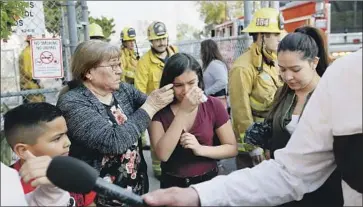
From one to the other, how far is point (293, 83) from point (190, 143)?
740 mm

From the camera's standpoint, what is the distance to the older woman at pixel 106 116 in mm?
2418

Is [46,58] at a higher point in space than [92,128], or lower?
higher

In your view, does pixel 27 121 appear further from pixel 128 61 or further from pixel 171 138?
pixel 128 61

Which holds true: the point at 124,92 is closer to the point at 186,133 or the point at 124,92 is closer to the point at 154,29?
the point at 186,133

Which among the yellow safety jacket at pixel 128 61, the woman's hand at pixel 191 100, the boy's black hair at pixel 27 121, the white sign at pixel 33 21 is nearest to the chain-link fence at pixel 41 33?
the white sign at pixel 33 21

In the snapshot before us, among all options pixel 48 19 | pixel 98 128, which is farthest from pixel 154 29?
pixel 98 128

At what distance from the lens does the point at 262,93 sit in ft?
12.5

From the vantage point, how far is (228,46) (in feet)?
23.4

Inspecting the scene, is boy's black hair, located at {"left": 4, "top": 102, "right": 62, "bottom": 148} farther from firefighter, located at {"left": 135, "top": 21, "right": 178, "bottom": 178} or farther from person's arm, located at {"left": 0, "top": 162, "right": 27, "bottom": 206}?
firefighter, located at {"left": 135, "top": 21, "right": 178, "bottom": 178}

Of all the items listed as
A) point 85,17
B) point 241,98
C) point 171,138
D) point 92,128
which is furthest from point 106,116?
point 85,17

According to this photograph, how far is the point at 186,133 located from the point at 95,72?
2.24 ft

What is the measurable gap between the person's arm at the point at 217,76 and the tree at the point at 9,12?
2.93m

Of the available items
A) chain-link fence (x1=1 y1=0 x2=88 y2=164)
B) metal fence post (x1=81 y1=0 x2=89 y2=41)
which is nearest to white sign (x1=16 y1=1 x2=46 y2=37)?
chain-link fence (x1=1 y1=0 x2=88 y2=164)

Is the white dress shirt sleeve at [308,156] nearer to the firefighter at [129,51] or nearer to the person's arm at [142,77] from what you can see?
the person's arm at [142,77]
